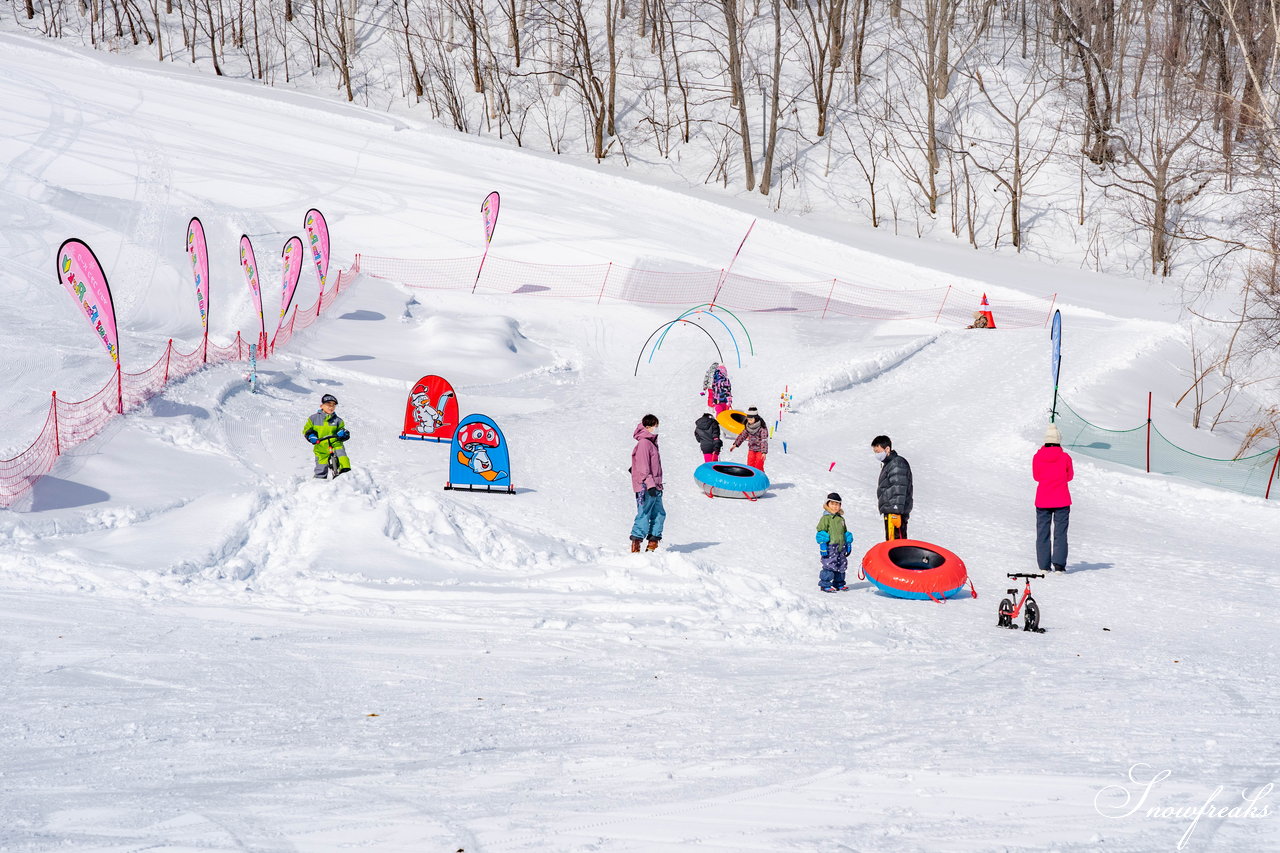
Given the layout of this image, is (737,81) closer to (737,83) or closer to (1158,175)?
(737,83)

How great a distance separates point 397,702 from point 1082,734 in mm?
4140

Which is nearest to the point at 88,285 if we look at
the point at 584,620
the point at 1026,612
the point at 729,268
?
the point at 584,620

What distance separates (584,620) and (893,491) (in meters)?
4.55

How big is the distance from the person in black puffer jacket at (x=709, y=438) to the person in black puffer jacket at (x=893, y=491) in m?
4.14

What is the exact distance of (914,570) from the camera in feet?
36.5

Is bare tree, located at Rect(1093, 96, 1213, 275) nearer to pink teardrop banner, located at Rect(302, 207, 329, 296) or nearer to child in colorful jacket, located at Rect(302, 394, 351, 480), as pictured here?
pink teardrop banner, located at Rect(302, 207, 329, 296)

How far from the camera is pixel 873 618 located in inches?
394

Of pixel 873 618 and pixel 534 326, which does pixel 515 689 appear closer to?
pixel 873 618

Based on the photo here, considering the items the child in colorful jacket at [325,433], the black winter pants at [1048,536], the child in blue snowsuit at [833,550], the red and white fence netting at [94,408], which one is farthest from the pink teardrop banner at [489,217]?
the child in blue snowsuit at [833,550]

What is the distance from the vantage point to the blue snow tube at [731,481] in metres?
14.9

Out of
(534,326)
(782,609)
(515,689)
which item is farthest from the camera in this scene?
(534,326)

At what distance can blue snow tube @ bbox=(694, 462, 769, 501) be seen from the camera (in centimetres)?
1490

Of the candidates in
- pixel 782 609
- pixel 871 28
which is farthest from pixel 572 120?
pixel 782 609

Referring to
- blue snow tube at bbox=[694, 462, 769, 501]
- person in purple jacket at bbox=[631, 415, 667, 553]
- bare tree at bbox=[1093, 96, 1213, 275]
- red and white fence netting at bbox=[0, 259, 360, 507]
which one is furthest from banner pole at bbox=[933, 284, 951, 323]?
person in purple jacket at bbox=[631, 415, 667, 553]
